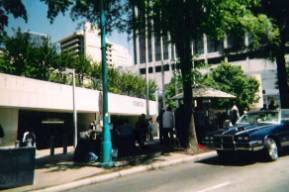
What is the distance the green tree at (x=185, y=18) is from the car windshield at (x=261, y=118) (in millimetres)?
2245

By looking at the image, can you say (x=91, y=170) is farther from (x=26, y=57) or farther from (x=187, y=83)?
(x=26, y=57)

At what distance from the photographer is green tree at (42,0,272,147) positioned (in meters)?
10.8

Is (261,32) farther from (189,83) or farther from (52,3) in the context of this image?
(52,3)

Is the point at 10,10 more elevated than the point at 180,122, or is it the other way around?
the point at 10,10

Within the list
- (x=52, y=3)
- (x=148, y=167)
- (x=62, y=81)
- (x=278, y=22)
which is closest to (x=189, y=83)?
(x=148, y=167)

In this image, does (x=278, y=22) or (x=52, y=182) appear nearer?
(x=52, y=182)

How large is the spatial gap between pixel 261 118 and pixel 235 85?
39.9 meters

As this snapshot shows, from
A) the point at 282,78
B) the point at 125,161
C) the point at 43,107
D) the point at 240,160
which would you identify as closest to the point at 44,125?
the point at 43,107

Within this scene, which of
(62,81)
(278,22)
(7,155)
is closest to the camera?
(7,155)

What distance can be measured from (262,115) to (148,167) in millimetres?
4541

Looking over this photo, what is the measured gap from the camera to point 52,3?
11.0 meters

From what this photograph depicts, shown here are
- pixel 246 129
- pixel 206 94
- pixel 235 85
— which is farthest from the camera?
pixel 235 85

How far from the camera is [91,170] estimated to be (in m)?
9.74

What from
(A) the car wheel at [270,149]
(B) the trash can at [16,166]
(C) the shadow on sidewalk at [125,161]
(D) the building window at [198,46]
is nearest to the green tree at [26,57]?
(C) the shadow on sidewalk at [125,161]
